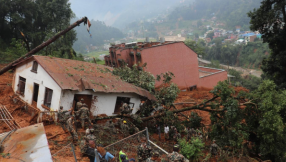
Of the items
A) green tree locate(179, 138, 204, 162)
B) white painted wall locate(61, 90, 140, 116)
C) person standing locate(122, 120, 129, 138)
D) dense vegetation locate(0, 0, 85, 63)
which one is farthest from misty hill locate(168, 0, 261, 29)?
green tree locate(179, 138, 204, 162)

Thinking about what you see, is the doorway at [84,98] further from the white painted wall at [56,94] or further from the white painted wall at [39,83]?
the white painted wall at [39,83]

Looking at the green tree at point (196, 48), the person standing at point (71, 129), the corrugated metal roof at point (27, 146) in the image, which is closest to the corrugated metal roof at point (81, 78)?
the person standing at point (71, 129)

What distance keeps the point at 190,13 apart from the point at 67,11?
16740 cm

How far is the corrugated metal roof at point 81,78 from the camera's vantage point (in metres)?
9.78

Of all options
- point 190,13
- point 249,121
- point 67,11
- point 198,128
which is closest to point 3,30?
point 67,11

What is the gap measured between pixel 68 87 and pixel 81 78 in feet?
3.81

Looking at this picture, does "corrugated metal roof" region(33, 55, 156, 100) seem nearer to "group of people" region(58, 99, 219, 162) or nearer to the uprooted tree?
"group of people" region(58, 99, 219, 162)

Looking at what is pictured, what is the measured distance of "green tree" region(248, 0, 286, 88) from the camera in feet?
51.4

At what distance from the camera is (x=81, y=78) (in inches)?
408

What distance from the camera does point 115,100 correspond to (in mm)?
11445

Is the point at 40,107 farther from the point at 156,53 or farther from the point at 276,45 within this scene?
the point at 276,45

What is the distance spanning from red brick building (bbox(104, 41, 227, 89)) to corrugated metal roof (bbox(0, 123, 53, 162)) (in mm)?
14791

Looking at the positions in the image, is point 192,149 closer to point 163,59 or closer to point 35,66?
point 35,66

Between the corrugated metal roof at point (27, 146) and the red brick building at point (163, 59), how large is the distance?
Result: 14791 millimetres
